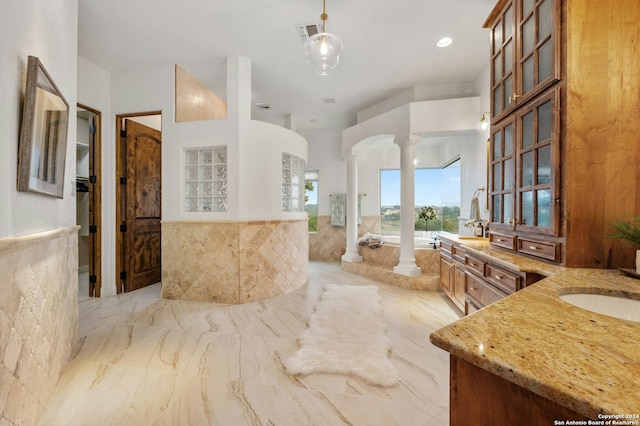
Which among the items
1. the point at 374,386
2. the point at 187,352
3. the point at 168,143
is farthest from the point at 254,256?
the point at 374,386

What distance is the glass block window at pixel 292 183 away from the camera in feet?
12.7

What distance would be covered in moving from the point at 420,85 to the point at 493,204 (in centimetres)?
257

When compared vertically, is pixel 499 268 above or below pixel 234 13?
below

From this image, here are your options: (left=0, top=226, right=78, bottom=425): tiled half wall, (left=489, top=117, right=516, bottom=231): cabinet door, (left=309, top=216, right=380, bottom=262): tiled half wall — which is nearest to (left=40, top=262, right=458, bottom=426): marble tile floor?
(left=0, top=226, right=78, bottom=425): tiled half wall

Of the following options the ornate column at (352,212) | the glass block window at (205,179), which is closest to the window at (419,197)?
the ornate column at (352,212)

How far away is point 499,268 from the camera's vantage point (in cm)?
191

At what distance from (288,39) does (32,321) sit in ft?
10.7

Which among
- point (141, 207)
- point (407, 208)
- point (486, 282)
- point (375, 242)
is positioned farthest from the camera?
point (375, 242)

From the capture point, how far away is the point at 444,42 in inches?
119

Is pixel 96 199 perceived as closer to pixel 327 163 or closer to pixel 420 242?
pixel 327 163

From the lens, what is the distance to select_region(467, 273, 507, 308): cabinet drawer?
196cm

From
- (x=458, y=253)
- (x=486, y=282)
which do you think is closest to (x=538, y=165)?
(x=486, y=282)

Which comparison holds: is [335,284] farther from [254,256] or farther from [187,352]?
[187,352]

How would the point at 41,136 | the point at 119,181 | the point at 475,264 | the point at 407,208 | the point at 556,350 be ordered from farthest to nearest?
the point at 407,208 < the point at 119,181 < the point at 475,264 < the point at 41,136 < the point at 556,350
